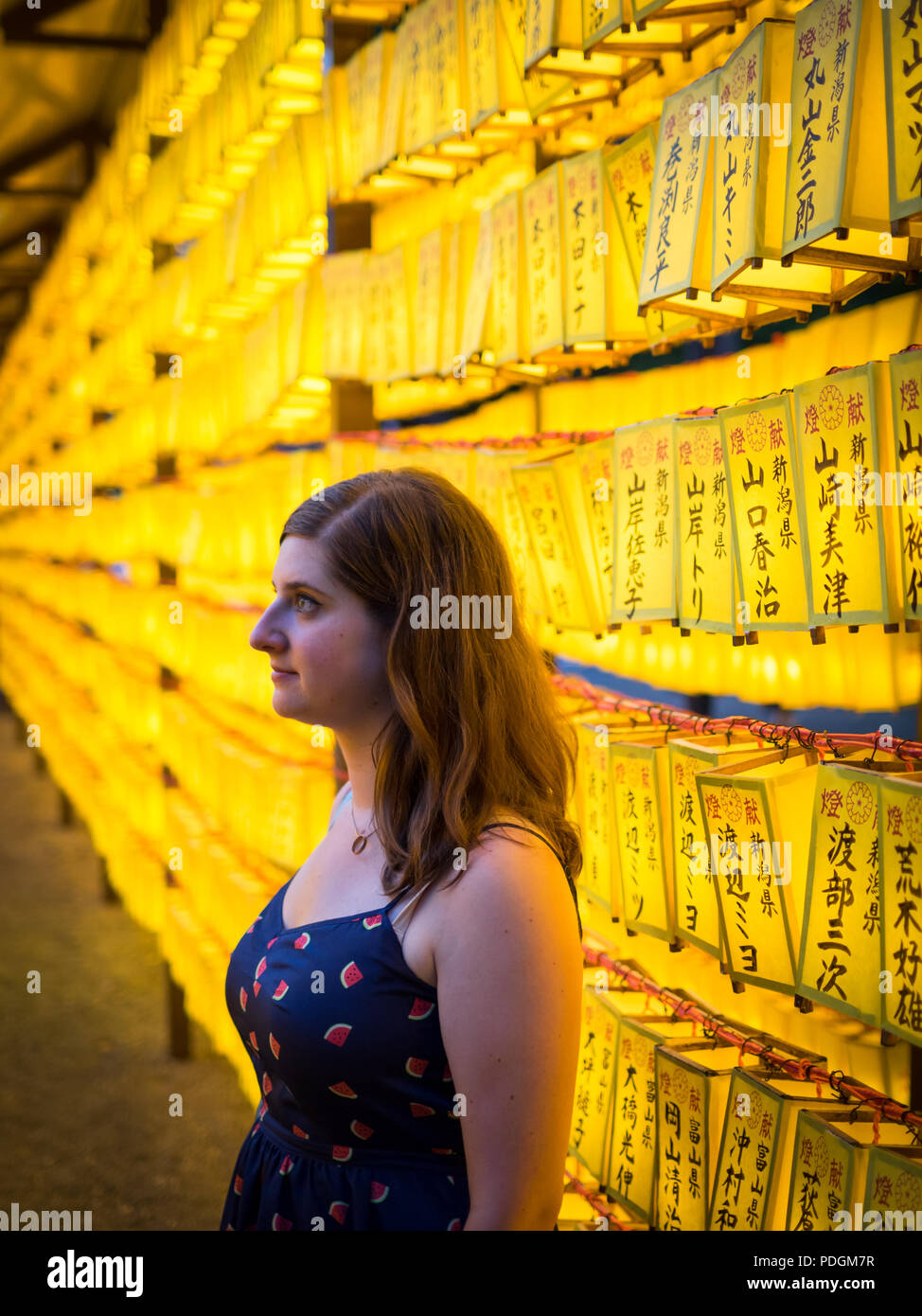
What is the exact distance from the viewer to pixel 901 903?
1150mm

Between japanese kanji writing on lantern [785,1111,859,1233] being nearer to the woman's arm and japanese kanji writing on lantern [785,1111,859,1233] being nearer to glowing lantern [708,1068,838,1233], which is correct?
glowing lantern [708,1068,838,1233]

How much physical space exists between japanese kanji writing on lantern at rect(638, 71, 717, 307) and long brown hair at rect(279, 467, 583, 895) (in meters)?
0.37

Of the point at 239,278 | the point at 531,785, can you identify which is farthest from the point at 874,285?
the point at 239,278

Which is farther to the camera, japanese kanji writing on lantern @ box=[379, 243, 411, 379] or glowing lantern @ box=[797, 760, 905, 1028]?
japanese kanji writing on lantern @ box=[379, 243, 411, 379]

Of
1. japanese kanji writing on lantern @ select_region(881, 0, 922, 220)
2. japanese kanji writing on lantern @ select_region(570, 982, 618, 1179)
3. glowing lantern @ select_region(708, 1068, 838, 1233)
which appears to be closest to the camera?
japanese kanji writing on lantern @ select_region(881, 0, 922, 220)

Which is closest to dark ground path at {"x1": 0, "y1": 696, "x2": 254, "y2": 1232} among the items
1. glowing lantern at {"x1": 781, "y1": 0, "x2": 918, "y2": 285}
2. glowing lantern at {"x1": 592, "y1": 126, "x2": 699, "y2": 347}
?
glowing lantern at {"x1": 592, "y1": 126, "x2": 699, "y2": 347}

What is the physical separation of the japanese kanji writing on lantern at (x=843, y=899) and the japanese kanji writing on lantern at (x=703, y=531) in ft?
0.84

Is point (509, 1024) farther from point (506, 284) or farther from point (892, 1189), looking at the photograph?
point (506, 284)

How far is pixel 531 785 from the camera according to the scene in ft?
4.35

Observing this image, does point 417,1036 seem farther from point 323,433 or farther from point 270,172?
point 323,433

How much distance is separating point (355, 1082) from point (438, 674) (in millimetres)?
433

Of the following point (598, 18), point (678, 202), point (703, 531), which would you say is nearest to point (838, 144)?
point (678, 202)

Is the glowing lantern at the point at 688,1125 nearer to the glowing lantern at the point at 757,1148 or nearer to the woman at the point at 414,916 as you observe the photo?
the glowing lantern at the point at 757,1148

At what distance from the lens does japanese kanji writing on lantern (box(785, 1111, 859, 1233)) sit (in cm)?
127
